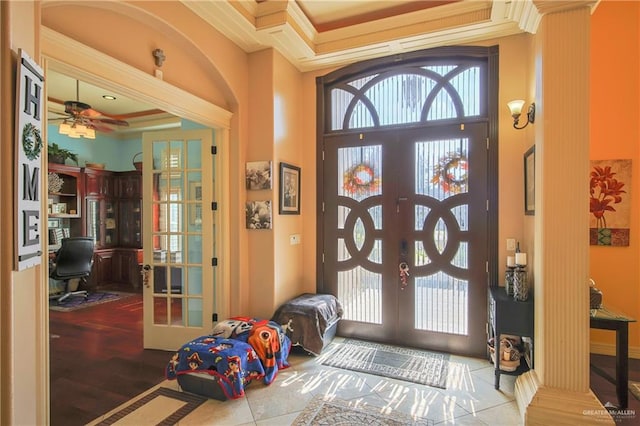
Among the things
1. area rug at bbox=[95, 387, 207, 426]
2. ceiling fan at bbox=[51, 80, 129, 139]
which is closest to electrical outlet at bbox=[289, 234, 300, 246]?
area rug at bbox=[95, 387, 207, 426]

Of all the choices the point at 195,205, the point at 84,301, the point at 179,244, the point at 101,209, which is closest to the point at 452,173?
the point at 195,205

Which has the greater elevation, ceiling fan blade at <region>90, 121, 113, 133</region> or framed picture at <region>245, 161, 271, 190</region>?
ceiling fan blade at <region>90, 121, 113, 133</region>

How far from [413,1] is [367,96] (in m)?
1.03

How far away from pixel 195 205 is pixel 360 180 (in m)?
1.88

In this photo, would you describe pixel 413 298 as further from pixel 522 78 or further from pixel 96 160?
pixel 96 160

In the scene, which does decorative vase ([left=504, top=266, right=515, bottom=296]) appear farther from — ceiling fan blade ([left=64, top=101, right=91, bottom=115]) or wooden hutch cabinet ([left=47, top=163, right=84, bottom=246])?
wooden hutch cabinet ([left=47, top=163, right=84, bottom=246])

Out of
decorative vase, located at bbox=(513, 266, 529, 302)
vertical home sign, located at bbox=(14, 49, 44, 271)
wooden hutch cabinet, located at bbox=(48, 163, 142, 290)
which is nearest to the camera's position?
vertical home sign, located at bbox=(14, 49, 44, 271)

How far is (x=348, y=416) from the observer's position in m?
2.40

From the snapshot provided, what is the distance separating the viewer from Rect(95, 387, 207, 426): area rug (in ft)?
7.72

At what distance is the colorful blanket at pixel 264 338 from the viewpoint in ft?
9.46

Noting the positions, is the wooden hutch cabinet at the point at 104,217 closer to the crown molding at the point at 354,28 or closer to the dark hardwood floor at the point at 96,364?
the dark hardwood floor at the point at 96,364

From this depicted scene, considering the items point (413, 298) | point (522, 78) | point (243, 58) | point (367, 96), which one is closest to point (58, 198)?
point (243, 58)

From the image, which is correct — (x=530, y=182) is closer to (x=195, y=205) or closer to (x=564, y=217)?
(x=564, y=217)

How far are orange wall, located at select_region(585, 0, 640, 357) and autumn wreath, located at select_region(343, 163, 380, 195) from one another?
2.24m
